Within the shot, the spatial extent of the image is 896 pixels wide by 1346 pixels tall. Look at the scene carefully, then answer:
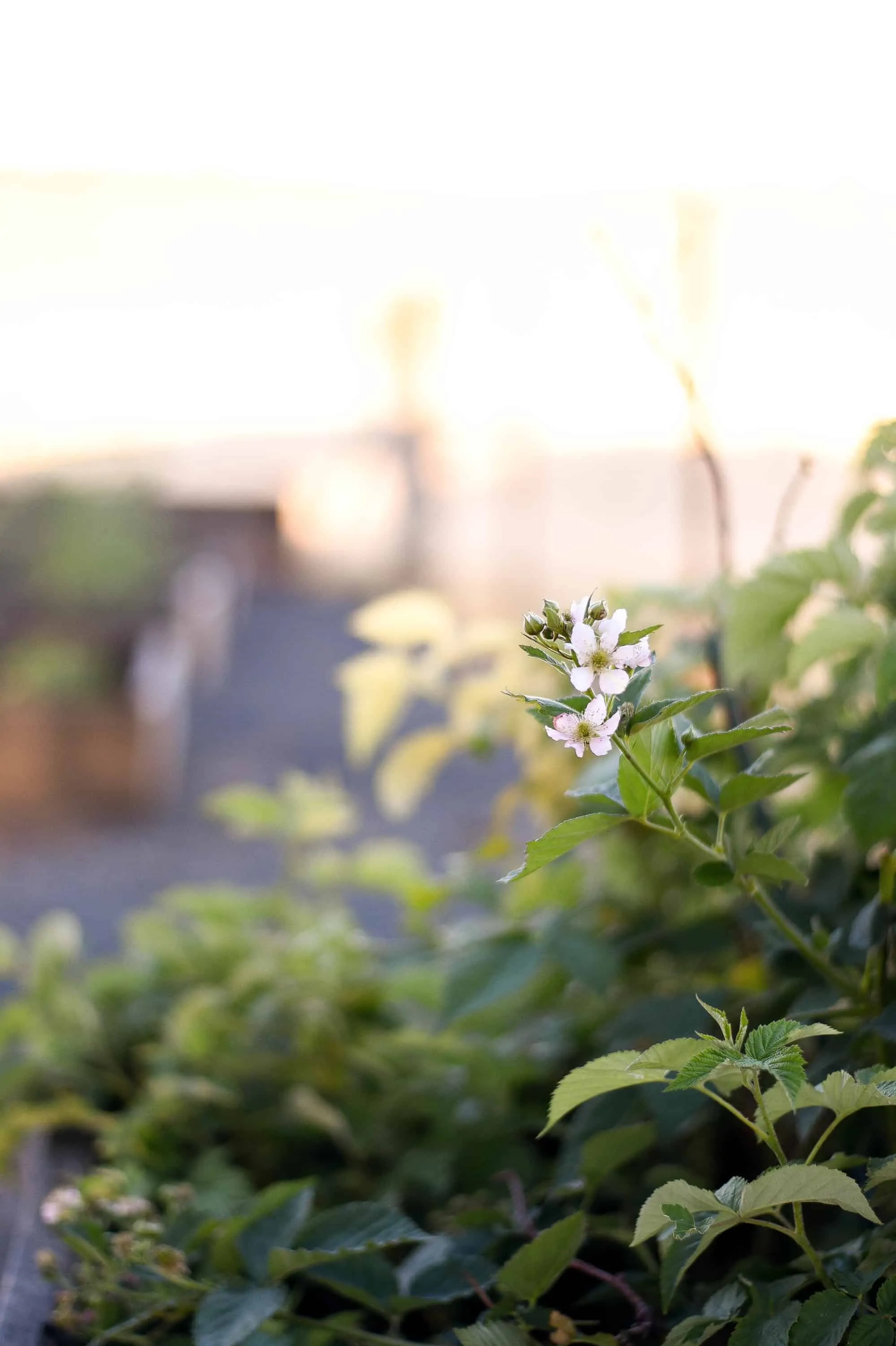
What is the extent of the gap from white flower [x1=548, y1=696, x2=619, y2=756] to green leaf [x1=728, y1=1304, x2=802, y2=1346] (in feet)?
0.59

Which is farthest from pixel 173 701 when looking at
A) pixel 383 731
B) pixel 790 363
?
pixel 383 731

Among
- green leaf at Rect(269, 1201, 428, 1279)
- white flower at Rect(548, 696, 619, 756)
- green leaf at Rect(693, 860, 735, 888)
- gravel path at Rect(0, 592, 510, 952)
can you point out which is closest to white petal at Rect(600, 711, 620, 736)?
white flower at Rect(548, 696, 619, 756)

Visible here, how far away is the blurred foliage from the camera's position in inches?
16.5

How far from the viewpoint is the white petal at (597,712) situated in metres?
0.30

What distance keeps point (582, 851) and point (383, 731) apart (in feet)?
0.60

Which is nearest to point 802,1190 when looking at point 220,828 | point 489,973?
point 489,973

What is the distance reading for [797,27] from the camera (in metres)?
1.10

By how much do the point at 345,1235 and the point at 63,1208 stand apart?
0.11 m

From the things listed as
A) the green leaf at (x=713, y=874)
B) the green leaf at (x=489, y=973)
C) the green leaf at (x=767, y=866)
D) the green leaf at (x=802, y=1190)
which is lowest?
the green leaf at (x=489, y=973)

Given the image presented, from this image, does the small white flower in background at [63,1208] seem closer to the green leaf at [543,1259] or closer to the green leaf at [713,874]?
the green leaf at [543,1259]

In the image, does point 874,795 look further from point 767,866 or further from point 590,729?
point 590,729

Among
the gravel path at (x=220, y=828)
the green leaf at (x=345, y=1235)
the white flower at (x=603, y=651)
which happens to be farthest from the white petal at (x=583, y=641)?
the gravel path at (x=220, y=828)

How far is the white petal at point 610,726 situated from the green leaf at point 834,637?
0.59ft

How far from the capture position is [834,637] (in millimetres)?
455
